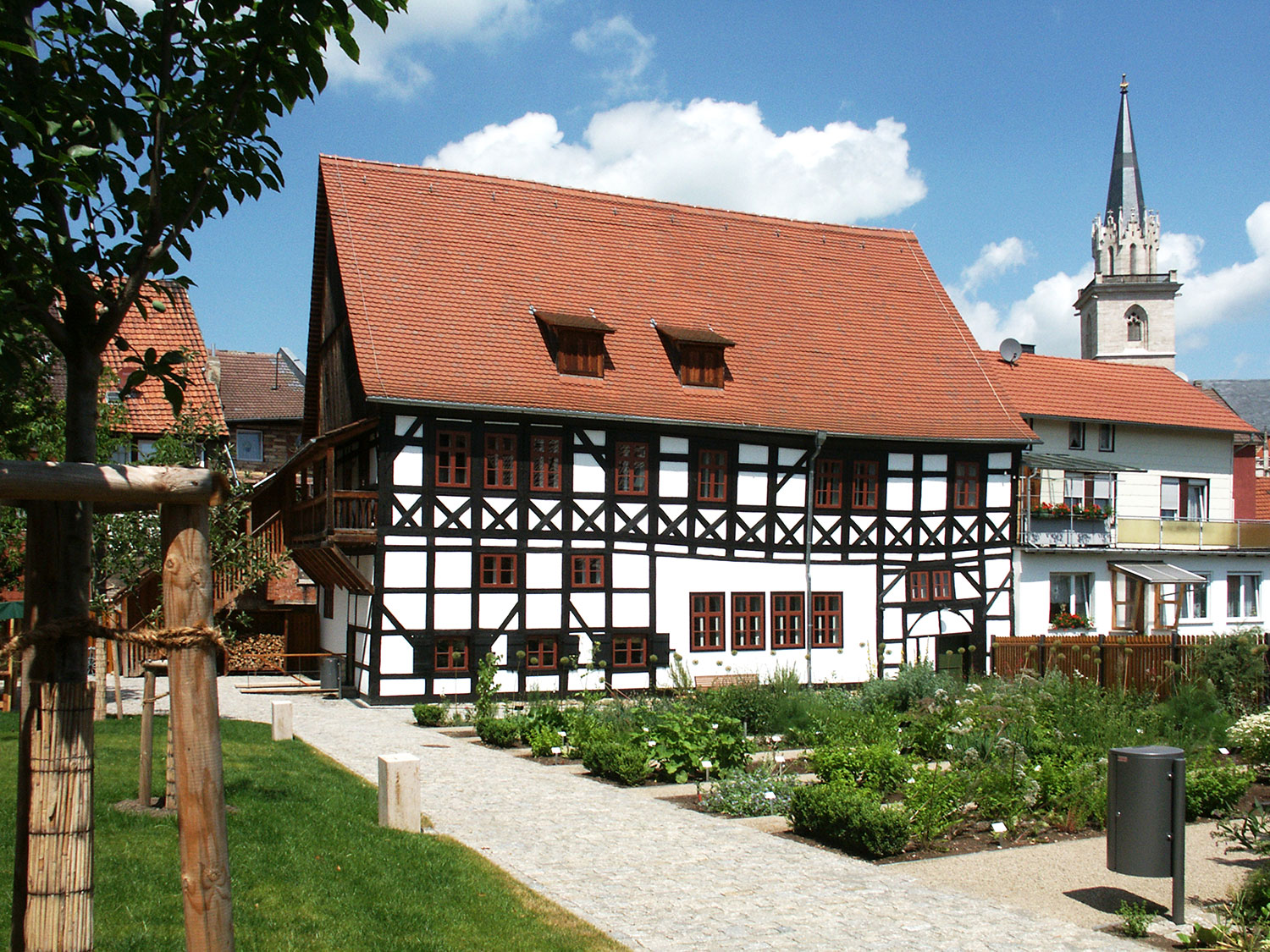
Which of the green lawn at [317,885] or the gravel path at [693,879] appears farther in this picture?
the gravel path at [693,879]

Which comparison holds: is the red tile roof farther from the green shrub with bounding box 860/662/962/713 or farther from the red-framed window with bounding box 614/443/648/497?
the green shrub with bounding box 860/662/962/713

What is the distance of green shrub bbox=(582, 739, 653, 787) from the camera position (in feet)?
42.4

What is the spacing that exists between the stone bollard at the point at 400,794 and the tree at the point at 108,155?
213 inches

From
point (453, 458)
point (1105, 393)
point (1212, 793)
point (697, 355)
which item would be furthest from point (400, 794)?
point (1105, 393)

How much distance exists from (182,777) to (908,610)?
24081 mm

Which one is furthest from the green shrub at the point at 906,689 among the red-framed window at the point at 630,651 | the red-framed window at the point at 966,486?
the red-framed window at the point at 966,486

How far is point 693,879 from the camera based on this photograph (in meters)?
8.72

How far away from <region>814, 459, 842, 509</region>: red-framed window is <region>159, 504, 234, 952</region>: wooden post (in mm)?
22412

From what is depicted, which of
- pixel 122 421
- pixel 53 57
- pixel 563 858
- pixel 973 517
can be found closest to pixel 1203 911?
pixel 563 858

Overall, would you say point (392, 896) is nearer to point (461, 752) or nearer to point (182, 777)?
point (182, 777)

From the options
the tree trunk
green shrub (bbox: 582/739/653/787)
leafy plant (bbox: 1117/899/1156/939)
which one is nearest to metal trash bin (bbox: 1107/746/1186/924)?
leafy plant (bbox: 1117/899/1156/939)

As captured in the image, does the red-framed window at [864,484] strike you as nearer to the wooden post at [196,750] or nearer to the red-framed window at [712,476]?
the red-framed window at [712,476]

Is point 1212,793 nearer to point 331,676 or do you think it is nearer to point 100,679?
point 100,679

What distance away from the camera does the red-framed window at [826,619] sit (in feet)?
83.6
